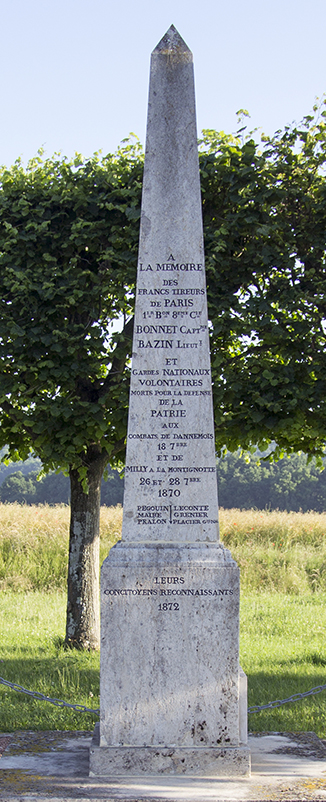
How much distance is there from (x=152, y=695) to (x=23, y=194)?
575cm

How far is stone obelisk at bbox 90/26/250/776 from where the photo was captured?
441cm

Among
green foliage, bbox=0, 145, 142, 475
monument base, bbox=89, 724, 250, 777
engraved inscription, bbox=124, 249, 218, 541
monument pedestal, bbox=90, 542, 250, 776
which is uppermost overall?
green foliage, bbox=0, 145, 142, 475

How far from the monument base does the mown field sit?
5.70 ft

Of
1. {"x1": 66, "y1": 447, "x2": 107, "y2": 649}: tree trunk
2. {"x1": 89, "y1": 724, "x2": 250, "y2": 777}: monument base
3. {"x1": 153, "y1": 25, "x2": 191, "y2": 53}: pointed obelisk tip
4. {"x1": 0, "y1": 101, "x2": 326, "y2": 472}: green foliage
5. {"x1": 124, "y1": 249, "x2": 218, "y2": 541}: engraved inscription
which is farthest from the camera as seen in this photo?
{"x1": 66, "y1": 447, "x2": 107, "y2": 649}: tree trunk

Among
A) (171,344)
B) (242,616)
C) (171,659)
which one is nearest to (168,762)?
(171,659)

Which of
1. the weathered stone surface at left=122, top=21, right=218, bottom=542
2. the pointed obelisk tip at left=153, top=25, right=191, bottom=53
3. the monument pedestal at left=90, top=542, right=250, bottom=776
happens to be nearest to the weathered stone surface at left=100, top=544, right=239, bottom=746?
the monument pedestal at left=90, top=542, right=250, bottom=776

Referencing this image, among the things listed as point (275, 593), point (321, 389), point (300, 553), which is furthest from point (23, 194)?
point (300, 553)

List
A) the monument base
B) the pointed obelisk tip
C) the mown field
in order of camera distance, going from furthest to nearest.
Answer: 1. the mown field
2. the pointed obelisk tip
3. the monument base

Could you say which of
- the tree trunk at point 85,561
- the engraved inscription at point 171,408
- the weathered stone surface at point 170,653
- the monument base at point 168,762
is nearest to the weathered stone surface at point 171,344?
the engraved inscription at point 171,408

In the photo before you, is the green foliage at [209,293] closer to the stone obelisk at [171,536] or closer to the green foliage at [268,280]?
the green foliage at [268,280]

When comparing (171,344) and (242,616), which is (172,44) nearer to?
(171,344)

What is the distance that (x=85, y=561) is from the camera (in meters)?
8.27

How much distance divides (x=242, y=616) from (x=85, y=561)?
12.9ft

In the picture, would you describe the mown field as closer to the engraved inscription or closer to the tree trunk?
the tree trunk
